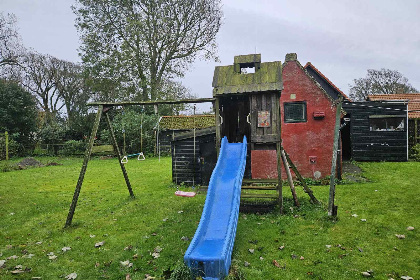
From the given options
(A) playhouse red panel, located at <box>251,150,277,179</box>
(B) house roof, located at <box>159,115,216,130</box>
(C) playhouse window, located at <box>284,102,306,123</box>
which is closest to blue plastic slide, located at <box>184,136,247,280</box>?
(A) playhouse red panel, located at <box>251,150,277,179</box>

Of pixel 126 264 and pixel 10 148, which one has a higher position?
pixel 10 148

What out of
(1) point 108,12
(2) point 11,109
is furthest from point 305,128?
(2) point 11,109

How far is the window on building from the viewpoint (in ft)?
69.4

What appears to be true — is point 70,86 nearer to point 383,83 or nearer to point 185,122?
point 185,122

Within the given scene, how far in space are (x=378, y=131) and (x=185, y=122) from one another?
18435 millimetres

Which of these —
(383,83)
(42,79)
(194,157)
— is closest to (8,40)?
(42,79)

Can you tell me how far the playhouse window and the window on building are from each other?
8681 millimetres

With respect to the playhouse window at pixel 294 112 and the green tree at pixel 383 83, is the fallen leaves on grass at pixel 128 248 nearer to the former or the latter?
the playhouse window at pixel 294 112

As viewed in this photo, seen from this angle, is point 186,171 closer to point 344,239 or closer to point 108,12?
point 344,239

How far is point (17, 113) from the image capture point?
29734 millimetres

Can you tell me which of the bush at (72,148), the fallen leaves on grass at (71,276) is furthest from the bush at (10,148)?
the fallen leaves on grass at (71,276)

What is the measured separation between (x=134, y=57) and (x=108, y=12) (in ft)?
19.2

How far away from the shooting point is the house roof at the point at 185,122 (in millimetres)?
31125

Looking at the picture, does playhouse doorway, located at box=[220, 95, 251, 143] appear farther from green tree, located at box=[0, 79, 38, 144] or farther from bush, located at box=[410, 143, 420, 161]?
green tree, located at box=[0, 79, 38, 144]
